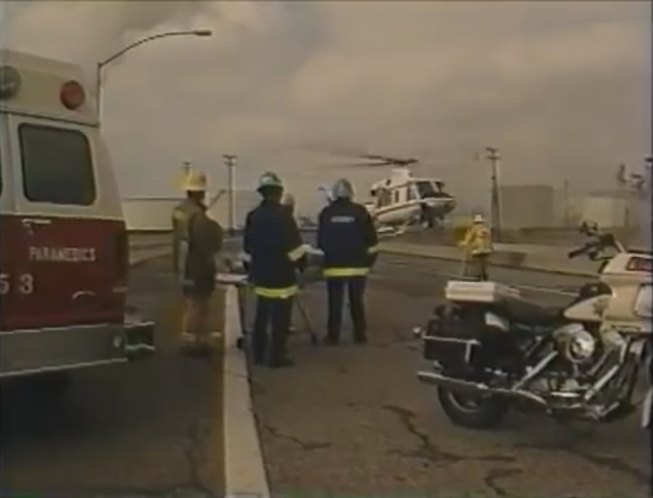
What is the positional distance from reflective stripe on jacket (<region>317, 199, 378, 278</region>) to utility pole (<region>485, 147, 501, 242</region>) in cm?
304

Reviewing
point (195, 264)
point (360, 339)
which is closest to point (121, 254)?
point (195, 264)

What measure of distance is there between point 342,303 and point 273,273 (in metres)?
1.56

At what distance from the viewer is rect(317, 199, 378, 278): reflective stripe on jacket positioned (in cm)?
875

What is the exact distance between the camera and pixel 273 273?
9008 mm

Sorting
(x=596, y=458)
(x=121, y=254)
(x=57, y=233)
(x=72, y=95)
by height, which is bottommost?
(x=596, y=458)

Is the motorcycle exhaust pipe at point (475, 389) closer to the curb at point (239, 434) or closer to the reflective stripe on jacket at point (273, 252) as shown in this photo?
the curb at point (239, 434)

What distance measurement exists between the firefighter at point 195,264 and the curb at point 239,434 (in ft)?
1.14

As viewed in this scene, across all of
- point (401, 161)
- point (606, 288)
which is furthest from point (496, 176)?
point (606, 288)

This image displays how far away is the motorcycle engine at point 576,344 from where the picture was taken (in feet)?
19.1

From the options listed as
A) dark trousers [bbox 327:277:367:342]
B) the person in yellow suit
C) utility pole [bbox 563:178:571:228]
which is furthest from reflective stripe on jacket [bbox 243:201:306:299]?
utility pole [bbox 563:178:571:228]

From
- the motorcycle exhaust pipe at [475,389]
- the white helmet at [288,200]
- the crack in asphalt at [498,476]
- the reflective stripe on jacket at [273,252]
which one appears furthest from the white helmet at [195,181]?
the crack in asphalt at [498,476]

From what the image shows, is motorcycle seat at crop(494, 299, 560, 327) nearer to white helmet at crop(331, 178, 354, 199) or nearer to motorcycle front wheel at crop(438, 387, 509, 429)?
motorcycle front wheel at crop(438, 387, 509, 429)

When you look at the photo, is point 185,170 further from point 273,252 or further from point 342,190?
point 273,252

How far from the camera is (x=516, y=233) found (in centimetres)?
512
